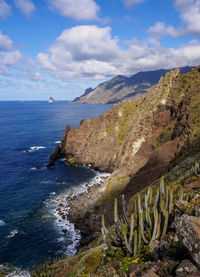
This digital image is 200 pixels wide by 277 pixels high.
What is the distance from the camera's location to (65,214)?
43.8 metres

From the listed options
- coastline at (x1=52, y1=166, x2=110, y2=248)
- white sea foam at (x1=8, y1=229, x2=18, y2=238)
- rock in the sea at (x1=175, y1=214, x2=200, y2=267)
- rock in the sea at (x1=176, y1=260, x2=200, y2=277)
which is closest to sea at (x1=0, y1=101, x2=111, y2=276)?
white sea foam at (x1=8, y1=229, x2=18, y2=238)

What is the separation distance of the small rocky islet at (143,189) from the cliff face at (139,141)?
0.23 m

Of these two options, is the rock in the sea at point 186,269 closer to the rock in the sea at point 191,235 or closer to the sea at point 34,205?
the rock in the sea at point 191,235

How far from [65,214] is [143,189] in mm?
19197

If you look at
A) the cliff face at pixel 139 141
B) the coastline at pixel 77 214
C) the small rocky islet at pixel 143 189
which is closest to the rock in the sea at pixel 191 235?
the small rocky islet at pixel 143 189

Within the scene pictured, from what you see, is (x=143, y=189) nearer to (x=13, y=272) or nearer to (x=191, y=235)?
(x=13, y=272)

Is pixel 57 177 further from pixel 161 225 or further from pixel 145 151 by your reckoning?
pixel 161 225

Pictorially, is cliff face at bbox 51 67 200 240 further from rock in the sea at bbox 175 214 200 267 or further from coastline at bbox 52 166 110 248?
rock in the sea at bbox 175 214 200 267

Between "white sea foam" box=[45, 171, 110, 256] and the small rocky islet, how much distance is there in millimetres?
957

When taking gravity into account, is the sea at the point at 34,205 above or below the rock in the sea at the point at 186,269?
below

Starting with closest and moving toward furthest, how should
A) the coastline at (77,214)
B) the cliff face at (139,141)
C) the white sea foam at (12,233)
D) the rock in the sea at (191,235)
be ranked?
the rock in the sea at (191,235)
the coastline at (77,214)
the white sea foam at (12,233)
the cliff face at (139,141)

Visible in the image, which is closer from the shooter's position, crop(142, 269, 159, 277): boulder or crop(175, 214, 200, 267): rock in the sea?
crop(175, 214, 200, 267): rock in the sea

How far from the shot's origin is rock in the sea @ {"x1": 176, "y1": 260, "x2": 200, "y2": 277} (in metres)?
7.41

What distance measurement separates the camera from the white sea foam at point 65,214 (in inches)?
1388
